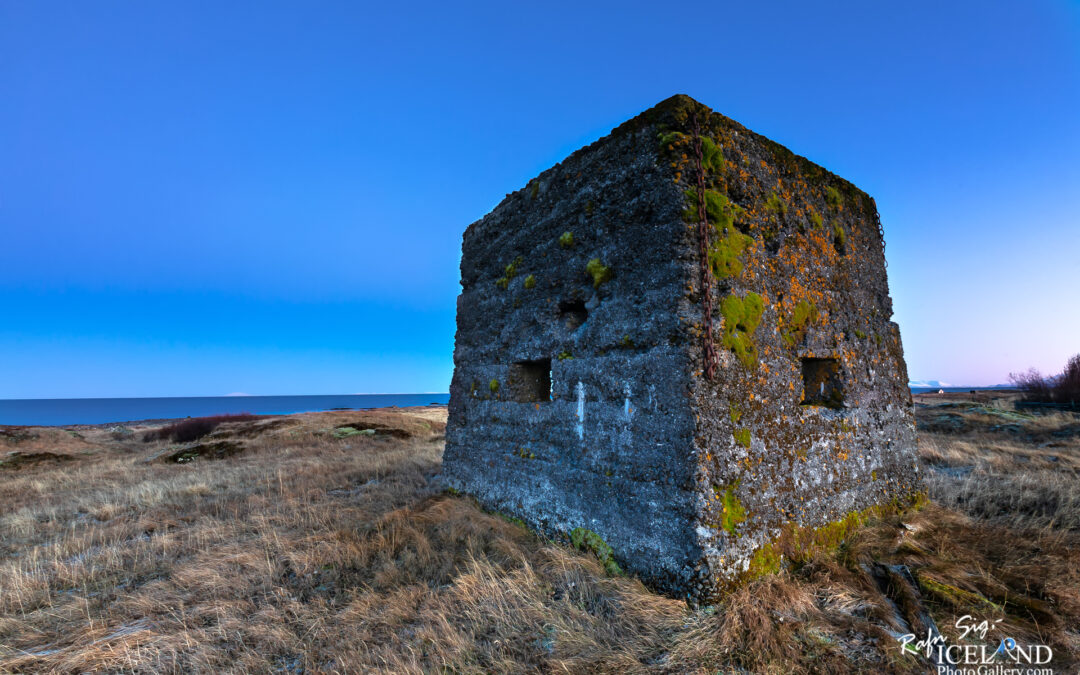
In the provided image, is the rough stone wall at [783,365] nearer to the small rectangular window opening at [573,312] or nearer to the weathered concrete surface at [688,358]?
the weathered concrete surface at [688,358]

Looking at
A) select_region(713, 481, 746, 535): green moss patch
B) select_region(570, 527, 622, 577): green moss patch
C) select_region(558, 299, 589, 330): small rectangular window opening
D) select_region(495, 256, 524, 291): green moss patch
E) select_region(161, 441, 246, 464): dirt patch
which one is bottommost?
select_region(161, 441, 246, 464): dirt patch

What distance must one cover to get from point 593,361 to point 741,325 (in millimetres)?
1245

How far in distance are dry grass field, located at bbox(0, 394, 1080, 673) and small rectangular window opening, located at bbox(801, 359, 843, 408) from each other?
116cm

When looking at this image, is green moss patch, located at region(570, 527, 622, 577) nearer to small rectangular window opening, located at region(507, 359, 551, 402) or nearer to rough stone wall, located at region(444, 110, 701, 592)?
rough stone wall, located at region(444, 110, 701, 592)

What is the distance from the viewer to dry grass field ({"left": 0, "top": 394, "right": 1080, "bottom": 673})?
2.79 metres

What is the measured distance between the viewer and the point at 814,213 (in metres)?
4.73

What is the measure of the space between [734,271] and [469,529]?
3.52 m

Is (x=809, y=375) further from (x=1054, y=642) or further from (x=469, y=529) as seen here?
(x=469, y=529)

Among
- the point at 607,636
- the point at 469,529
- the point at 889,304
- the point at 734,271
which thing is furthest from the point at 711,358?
the point at 889,304

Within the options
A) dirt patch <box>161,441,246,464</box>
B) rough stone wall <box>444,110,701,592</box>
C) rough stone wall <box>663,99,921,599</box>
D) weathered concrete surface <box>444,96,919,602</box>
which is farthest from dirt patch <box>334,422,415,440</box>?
rough stone wall <box>663,99,921,599</box>

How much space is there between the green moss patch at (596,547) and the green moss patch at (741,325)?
1.85 meters

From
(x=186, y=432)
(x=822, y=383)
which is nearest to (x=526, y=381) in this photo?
(x=822, y=383)

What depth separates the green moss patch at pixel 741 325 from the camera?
3660 millimetres

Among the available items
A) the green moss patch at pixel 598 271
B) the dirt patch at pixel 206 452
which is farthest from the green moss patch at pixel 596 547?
the dirt patch at pixel 206 452
